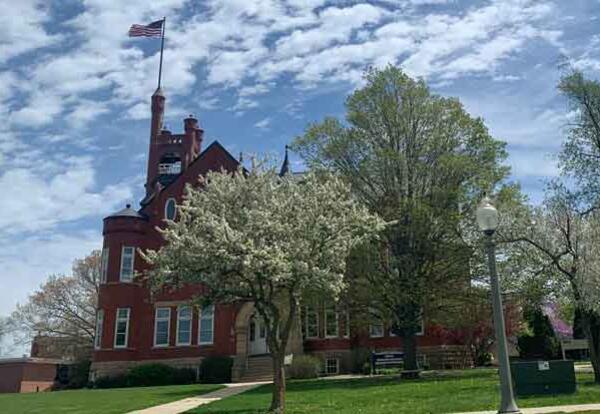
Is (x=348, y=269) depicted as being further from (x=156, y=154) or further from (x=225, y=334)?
(x=156, y=154)

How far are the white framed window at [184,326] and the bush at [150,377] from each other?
2.39 m

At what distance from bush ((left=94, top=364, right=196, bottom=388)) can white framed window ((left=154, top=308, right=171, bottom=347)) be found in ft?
9.47

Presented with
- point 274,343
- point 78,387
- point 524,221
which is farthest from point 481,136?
point 78,387

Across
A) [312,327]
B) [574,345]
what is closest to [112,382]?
[312,327]

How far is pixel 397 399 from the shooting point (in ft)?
58.8

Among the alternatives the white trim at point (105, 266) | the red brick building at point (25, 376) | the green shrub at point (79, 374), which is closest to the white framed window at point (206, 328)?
the white trim at point (105, 266)

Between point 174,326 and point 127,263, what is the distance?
→ 4.95 metres

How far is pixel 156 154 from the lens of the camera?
170 ft

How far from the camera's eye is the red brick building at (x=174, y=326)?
36.7 m

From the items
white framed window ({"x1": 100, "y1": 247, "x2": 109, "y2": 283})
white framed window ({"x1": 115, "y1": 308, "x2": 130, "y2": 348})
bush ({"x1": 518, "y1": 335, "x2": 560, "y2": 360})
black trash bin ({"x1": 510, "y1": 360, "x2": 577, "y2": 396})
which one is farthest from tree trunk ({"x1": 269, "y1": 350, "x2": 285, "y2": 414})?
bush ({"x1": 518, "y1": 335, "x2": 560, "y2": 360})

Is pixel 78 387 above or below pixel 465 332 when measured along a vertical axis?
below

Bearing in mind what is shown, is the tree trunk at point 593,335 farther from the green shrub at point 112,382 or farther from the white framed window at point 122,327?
the white framed window at point 122,327

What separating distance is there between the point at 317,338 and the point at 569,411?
25.4 metres

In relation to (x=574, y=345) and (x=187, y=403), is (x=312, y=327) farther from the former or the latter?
(x=574, y=345)
